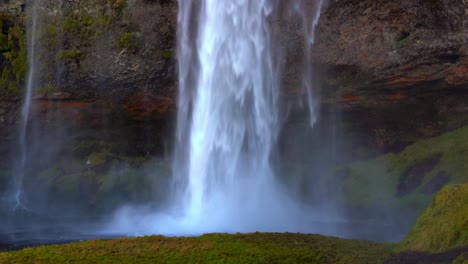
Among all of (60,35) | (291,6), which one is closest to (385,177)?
(291,6)

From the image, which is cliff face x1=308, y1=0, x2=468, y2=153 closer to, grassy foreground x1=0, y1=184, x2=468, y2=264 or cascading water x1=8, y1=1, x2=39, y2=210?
cascading water x1=8, y1=1, x2=39, y2=210

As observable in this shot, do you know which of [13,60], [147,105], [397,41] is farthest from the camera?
[147,105]

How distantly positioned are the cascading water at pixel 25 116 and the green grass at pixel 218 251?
17.7m

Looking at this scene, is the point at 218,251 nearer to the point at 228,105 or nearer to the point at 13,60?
the point at 228,105

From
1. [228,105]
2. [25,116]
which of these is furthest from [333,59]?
[25,116]

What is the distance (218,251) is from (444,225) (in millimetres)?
4573

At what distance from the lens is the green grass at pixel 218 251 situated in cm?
1243

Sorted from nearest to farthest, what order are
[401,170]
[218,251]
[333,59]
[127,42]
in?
1. [218,251]
2. [333,59]
3. [127,42]
4. [401,170]

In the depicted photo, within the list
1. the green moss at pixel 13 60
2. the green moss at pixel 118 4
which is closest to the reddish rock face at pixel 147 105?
the green moss at pixel 118 4

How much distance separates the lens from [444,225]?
12.1m

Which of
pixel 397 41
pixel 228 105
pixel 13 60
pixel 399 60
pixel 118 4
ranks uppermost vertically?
pixel 118 4

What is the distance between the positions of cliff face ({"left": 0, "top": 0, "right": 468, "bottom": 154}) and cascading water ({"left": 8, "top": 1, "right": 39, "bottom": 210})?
467 millimetres

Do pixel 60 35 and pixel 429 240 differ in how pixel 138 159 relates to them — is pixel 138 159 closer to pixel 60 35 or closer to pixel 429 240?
pixel 60 35

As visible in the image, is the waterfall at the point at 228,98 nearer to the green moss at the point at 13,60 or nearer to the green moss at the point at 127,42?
the green moss at the point at 127,42
